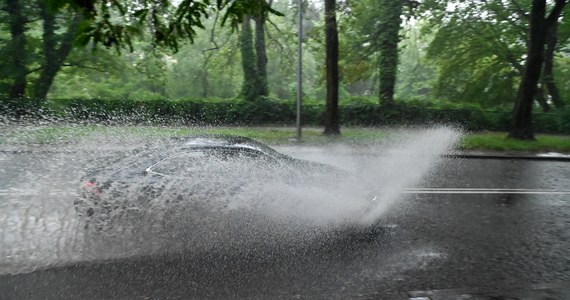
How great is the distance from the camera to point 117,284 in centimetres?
464

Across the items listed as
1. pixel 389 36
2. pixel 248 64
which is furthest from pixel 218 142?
pixel 248 64

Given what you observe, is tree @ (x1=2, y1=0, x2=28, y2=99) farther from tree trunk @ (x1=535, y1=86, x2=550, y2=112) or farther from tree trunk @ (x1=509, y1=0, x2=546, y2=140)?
tree trunk @ (x1=535, y1=86, x2=550, y2=112)

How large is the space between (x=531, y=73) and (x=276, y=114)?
1207cm

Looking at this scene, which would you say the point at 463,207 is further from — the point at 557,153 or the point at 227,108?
the point at 227,108

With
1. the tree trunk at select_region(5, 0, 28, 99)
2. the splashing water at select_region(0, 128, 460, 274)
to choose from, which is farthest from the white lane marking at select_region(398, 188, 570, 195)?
the tree trunk at select_region(5, 0, 28, 99)

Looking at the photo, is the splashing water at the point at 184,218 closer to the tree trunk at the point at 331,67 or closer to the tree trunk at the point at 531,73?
the tree trunk at the point at 331,67

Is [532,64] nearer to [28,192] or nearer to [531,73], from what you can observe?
[531,73]

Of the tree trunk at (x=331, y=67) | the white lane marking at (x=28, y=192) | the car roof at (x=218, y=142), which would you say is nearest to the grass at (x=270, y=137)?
the tree trunk at (x=331, y=67)

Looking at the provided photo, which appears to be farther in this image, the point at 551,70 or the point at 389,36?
the point at 551,70

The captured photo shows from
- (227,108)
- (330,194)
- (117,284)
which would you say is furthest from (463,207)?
(227,108)

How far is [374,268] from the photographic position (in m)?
5.25

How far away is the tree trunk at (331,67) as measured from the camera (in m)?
18.3

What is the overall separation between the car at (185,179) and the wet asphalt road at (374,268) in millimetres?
740

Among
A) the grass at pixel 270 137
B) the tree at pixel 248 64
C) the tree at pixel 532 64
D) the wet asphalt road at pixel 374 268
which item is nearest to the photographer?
the wet asphalt road at pixel 374 268
